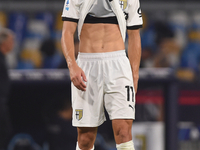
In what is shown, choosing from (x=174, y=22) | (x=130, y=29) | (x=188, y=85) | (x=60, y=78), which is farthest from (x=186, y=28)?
(x=130, y=29)

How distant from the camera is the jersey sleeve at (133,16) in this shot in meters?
3.43

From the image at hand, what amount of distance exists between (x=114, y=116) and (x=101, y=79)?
13.2 inches

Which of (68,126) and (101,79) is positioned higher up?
(101,79)

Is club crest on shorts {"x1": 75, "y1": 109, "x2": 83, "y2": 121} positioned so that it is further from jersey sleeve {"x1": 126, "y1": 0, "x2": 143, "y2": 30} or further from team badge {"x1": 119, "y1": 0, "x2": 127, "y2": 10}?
team badge {"x1": 119, "y1": 0, "x2": 127, "y2": 10}

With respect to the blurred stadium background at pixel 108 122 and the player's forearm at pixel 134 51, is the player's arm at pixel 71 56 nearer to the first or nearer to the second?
the player's forearm at pixel 134 51

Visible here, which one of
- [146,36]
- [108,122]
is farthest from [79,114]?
[146,36]

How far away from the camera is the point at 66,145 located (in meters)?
5.80

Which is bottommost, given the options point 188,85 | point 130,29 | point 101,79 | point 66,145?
point 66,145

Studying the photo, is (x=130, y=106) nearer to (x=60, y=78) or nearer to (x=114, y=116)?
(x=114, y=116)

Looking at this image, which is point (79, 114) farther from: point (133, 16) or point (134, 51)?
point (133, 16)

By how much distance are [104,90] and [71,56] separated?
1.32ft

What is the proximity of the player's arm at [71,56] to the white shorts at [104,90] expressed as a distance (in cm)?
18

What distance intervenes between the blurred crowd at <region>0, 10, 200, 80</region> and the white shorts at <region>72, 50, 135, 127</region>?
633 cm

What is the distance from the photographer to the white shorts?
3.26 meters
